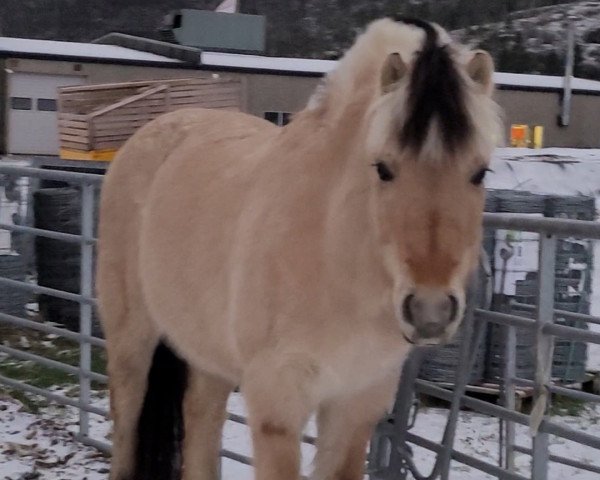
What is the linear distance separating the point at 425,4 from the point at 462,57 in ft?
181

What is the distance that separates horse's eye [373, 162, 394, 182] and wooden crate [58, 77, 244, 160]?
13351 millimetres

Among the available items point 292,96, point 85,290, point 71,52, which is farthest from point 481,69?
point 292,96

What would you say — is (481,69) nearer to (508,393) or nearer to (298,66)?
(508,393)

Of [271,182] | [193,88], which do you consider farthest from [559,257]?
[193,88]

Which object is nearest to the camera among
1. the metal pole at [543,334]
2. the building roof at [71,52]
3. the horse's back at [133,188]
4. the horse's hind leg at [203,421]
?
the metal pole at [543,334]

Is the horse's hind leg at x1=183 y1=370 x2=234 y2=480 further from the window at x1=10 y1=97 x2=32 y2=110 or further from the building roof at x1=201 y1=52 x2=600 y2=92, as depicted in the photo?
the window at x1=10 y1=97 x2=32 y2=110

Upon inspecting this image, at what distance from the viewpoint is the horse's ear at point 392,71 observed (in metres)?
2.06

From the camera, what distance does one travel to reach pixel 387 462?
3.21 meters

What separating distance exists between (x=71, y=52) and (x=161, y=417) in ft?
68.6

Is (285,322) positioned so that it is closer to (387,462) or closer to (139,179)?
(387,462)

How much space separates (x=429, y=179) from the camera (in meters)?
1.95

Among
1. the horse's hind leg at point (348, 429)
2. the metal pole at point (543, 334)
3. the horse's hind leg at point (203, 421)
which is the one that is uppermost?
the metal pole at point (543, 334)

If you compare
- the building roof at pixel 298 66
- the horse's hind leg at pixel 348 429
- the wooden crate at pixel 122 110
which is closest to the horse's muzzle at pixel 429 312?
the horse's hind leg at pixel 348 429

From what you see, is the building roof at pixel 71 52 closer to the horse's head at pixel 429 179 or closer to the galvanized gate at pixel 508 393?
the galvanized gate at pixel 508 393
